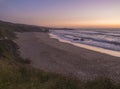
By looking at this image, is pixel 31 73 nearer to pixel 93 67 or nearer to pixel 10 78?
pixel 10 78

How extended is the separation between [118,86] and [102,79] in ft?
2.15

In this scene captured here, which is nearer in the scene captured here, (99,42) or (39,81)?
(39,81)

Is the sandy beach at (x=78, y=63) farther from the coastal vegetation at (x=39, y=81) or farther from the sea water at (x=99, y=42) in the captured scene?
the sea water at (x=99, y=42)

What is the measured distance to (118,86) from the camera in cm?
791

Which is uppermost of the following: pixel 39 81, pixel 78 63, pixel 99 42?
pixel 39 81

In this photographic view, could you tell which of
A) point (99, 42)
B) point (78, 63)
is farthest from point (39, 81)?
point (99, 42)

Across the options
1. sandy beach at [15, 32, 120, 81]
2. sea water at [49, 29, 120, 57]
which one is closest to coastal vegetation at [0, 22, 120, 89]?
sandy beach at [15, 32, 120, 81]

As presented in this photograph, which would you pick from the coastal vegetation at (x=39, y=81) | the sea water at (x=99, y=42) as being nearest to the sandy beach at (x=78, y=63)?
the coastal vegetation at (x=39, y=81)

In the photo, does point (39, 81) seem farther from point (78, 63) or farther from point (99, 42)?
point (99, 42)

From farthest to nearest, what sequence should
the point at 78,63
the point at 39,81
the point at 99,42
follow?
the point at 99,42 < the point at 78,63 < the point at 39,81

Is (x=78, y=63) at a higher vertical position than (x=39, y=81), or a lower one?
lower

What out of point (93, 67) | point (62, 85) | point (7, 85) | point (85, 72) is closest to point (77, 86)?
point (62, 85)

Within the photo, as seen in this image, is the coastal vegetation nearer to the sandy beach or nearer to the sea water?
the sandy beach

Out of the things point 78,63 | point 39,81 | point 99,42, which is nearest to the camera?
point 39,81
